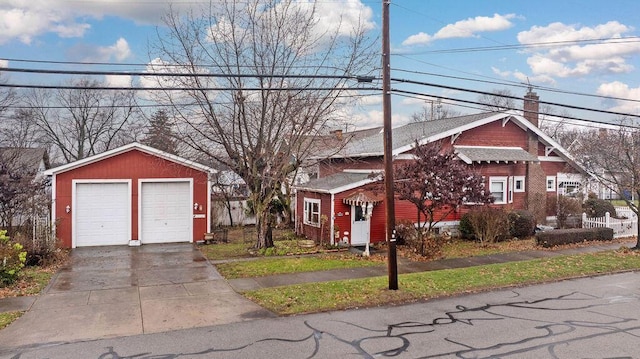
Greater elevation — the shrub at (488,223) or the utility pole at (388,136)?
the utility pole at (388,136)

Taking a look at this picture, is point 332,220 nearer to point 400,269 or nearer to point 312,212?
point 312,212

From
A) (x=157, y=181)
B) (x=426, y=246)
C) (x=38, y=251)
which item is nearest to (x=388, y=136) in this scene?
(x=426, y=246)

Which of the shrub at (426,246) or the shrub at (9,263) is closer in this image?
the shrub at (9,263)

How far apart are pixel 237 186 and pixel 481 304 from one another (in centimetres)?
1938

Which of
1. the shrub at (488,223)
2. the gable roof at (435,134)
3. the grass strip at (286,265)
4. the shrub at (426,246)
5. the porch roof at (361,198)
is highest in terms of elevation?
the gable roof at (435,134)

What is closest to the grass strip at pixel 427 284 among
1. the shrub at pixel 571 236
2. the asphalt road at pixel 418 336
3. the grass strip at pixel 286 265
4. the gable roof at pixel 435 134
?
the asphalt road at pixel 418 336

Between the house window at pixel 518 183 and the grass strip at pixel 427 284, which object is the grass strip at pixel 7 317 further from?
the house window at pixel 518 183

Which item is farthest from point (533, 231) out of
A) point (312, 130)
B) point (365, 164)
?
point (312, 130)

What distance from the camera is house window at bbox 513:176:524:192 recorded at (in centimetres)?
2399

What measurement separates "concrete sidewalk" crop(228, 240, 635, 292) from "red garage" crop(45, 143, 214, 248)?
8.25 metres

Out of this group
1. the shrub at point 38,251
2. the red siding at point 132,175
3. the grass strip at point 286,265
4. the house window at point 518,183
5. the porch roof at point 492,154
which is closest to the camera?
the grass strip at point 286,265

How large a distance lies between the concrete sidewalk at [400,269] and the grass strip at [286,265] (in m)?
0.49

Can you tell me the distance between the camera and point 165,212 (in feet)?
66.4

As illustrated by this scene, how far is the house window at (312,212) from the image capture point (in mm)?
20445
